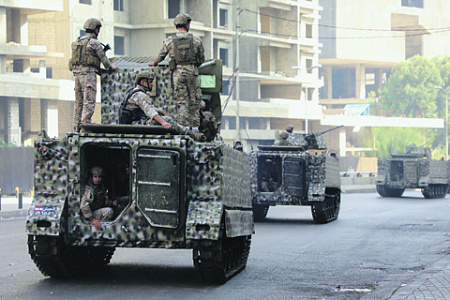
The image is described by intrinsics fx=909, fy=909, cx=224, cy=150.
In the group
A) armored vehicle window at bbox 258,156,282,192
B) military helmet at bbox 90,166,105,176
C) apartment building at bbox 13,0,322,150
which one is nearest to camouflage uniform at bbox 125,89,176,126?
military helmet at bbox 90,166,105,176

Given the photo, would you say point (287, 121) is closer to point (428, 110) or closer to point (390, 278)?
point (428, 110)

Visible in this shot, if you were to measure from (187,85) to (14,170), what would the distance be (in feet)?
83.7

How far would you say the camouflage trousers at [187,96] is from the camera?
40.9ft

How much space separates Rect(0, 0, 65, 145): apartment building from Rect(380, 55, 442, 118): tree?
62.6 metres

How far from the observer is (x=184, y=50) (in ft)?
40.6

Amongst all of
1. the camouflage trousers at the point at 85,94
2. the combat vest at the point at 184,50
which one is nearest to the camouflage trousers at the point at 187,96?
the combat vest at the point at 184,50

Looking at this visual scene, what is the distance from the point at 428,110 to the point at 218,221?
10601cm

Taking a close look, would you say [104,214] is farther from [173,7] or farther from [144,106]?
[173,7]

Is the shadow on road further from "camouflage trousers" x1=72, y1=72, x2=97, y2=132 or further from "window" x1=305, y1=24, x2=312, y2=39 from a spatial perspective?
"window" x1=305, y1=24, x2=312, y2=39

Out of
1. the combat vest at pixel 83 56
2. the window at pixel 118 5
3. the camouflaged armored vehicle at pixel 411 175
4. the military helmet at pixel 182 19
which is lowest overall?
the camouflaged armored vehicle at pixel 411 175

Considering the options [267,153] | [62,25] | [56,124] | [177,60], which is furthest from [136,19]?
[177,60]

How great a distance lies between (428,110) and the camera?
369 feet

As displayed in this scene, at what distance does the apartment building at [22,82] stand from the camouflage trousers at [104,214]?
4425cm

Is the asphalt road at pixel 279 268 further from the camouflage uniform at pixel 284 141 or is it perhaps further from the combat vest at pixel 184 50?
the combat vest at pixel 184 50
